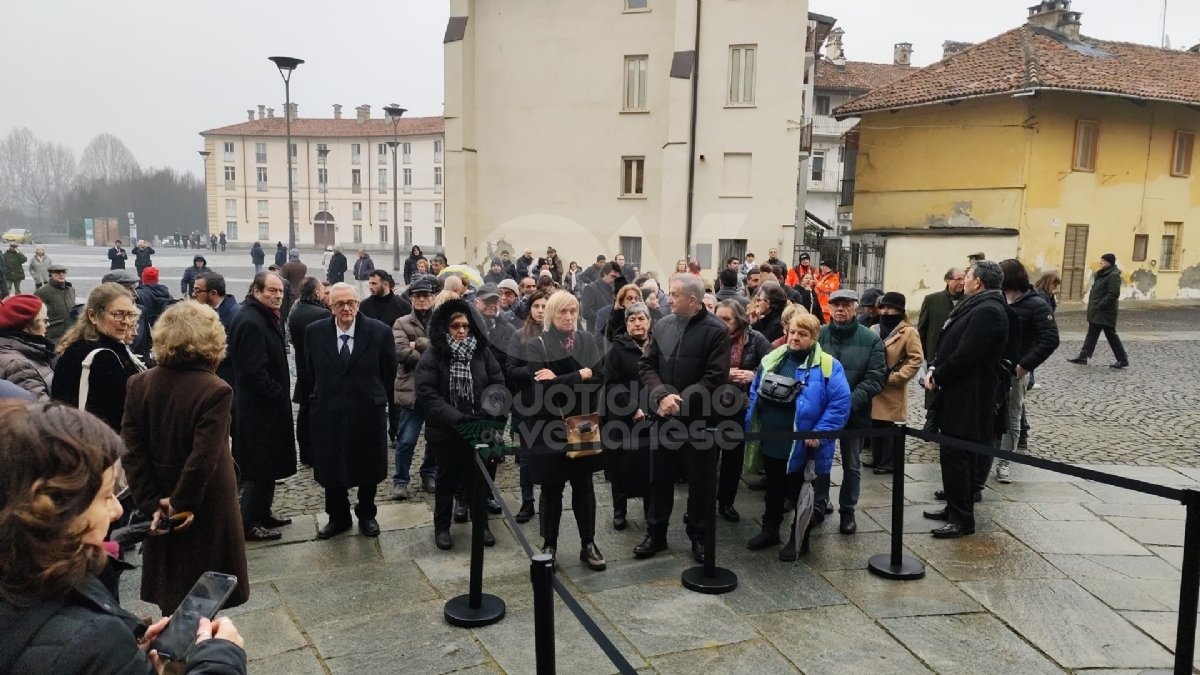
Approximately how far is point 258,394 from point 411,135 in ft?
232

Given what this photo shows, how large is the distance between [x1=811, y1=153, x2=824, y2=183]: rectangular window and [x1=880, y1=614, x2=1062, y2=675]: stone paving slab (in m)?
47.1

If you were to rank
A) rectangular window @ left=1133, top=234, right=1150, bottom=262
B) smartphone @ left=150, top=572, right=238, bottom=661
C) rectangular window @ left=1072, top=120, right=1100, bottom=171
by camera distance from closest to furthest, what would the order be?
1. smartphone @ left=150, top=572, right=238, bottom=661
2. rectangular window @ left=1072, top=120, right=1100, bottom=171
3. rectangular window @ left=1133, top=234, right=1150, bottom=262

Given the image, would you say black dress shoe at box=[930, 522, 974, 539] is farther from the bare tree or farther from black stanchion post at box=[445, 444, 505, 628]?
the bare tree

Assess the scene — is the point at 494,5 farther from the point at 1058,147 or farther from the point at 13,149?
the point at 13,149

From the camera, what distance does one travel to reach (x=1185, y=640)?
3.61 m

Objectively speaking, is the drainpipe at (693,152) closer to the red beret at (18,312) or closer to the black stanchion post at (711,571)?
the black stanchion post at (711,571)

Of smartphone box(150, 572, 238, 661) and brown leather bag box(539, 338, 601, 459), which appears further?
brown leather bag box(539, 338, 601, 459)

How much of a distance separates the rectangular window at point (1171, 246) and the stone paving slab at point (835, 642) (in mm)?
27528

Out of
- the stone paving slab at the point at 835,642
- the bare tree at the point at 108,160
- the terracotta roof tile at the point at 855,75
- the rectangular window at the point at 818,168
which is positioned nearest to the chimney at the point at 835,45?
the terracotta roof tile at the point at 855,75

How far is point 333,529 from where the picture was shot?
5547mm

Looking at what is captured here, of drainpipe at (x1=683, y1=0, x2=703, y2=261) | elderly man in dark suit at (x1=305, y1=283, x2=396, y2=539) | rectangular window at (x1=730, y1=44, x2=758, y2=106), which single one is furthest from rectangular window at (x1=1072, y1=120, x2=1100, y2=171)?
elderly man in dark suit at (x1=305, y1=283, x2=396, y2=539)

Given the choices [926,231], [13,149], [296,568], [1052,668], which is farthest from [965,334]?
[13,149]

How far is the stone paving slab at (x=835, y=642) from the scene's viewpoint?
3.89m

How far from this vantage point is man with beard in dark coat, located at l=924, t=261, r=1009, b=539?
17.8 ft
